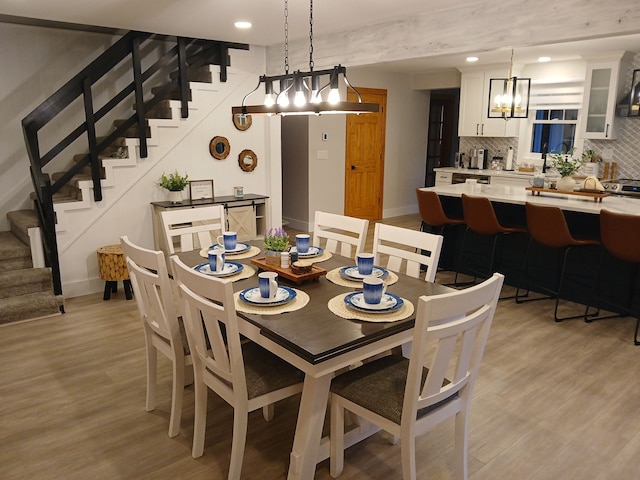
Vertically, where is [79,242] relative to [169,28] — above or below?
below

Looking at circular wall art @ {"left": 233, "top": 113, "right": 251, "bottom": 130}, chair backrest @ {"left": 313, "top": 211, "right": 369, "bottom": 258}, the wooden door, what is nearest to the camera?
chair backrest @ {"left": 313, "top": 211, "right": 369, "bottom": 258}

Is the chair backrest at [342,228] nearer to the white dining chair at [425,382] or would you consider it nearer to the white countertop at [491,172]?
the white dining chair at [425,382]

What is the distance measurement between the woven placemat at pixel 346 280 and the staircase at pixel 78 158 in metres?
2.74

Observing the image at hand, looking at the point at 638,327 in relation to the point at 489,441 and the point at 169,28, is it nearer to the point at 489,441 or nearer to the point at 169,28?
the point at 489,441

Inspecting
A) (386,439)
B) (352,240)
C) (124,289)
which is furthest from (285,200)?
(386,439)

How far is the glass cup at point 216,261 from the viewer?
2.68 m

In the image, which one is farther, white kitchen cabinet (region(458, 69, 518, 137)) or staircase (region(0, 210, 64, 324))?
white kitchen cabinet (region(458, 69, 518, 137))

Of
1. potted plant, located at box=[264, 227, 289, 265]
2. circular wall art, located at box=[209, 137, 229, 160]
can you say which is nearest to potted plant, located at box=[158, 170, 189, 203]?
circular wall art, located at box=[209, 137, 229, 160]

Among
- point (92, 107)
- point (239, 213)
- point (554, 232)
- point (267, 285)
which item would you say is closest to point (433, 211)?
point (554, 232)

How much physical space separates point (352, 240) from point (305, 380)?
4.73ft

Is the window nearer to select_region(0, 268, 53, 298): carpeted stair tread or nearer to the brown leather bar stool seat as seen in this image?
the brown leather bar stool seat

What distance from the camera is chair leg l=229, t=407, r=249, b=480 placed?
6.88 ft

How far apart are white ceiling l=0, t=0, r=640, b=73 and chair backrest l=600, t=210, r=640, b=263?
1.73 meters

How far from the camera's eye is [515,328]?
13.1ft
